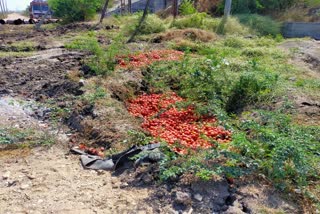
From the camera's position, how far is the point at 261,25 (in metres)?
14.2

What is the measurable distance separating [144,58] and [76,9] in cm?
1404

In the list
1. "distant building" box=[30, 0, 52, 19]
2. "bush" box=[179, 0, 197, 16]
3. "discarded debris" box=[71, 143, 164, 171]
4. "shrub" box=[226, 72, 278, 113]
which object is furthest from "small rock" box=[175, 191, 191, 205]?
"distant building" box=[30, 0, 52, 19]

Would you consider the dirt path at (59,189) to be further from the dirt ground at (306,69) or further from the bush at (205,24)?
the bush at (205,24)

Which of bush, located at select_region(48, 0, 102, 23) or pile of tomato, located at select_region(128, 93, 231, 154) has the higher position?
bush, located at select_region(48, 0, 102, 23)

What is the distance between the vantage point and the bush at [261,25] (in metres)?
14.1

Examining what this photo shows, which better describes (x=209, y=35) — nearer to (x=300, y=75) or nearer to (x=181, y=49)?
(x=181, y=49)

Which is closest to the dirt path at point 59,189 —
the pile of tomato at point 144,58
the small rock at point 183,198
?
the small rock at point 183,198

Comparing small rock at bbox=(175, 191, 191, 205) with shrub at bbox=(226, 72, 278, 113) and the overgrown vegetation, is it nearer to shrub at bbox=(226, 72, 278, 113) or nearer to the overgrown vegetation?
the overgrown vegetation

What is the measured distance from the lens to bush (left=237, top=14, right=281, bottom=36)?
46.4 feet

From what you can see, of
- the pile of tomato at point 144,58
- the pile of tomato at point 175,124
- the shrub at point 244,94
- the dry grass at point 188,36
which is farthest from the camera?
the dry grass at point 188,36

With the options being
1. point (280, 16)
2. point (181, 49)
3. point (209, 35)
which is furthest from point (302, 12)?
point (181, 49)

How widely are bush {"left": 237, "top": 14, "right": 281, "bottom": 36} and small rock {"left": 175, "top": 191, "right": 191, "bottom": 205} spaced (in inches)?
495

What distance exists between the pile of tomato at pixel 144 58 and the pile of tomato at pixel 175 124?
1744mm

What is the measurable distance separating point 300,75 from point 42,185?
5921mm
